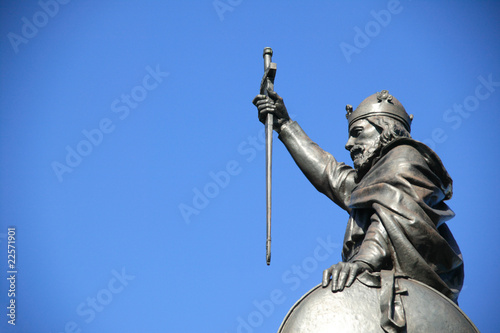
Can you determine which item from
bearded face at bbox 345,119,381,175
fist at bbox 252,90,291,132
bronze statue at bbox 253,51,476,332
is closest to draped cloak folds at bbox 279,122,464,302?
bronze statue at bbox 253,51,476,332

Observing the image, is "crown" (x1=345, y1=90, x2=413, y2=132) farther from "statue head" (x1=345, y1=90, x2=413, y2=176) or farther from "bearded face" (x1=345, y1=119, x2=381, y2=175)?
"bearded face" (x1=345, y1=119, x2=381, y2=175)

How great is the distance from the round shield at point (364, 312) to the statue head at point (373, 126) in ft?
8.77

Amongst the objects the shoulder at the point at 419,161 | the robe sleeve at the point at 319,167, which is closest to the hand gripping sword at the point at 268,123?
the robe sleeve at the point at 319,167

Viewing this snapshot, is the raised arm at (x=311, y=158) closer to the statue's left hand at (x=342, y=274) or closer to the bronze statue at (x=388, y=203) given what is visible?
the bronze statue at (x=388, y=203)

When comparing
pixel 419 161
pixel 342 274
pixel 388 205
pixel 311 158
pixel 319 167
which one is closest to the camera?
pixel 342 274

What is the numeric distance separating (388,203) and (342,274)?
1.42 meters

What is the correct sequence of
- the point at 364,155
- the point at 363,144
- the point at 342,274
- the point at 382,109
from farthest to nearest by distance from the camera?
the point at 382,109
the point at 363,144
the point at 364,155
the point at 342,274

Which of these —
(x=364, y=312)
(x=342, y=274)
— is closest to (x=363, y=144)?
(x=342, y=274)

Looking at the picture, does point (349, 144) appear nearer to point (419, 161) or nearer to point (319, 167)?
point (319, 167)

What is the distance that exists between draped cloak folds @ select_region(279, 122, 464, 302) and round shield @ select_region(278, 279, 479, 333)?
40 cm

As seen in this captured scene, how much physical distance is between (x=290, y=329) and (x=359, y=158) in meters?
3.20

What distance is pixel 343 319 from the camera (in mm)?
8508

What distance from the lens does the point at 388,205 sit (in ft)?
32.9

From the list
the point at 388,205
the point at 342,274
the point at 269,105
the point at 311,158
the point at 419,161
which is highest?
the point at 269,105
